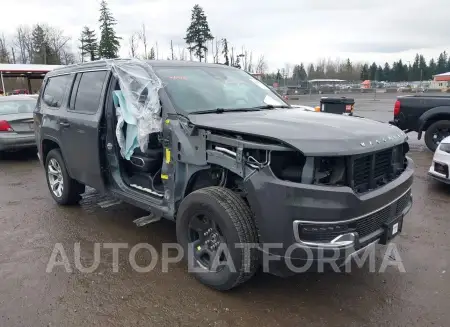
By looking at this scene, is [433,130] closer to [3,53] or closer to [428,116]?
[428,116]

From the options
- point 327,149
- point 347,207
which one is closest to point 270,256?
point 347,207

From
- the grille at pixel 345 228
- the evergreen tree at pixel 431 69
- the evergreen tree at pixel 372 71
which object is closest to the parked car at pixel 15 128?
the grille at pixel 345 228

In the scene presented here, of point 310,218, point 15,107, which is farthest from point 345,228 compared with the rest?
point 15,107

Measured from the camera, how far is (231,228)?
9.93 ft

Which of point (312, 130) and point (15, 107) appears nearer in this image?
point (312, 130)

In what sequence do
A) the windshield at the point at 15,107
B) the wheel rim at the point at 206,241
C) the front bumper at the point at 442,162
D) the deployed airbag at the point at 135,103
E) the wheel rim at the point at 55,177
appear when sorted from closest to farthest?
the wheel rim at the point at 206,241 → the deployed airbag at the point at 135,103 → the wheel rim at the point at 55,177 → the front bumper at the point at 442,162 → the windshield at the point at 15,107

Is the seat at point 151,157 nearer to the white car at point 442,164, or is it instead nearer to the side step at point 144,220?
the side step at point 144,220

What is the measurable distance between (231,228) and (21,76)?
37.0m

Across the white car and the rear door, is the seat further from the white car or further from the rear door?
the white car

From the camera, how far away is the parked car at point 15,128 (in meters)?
8.83

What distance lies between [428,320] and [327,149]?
151 cm

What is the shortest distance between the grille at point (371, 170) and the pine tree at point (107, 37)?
2055 inches

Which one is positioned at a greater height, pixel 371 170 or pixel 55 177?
pixel 371 170

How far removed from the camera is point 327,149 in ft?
9.10
